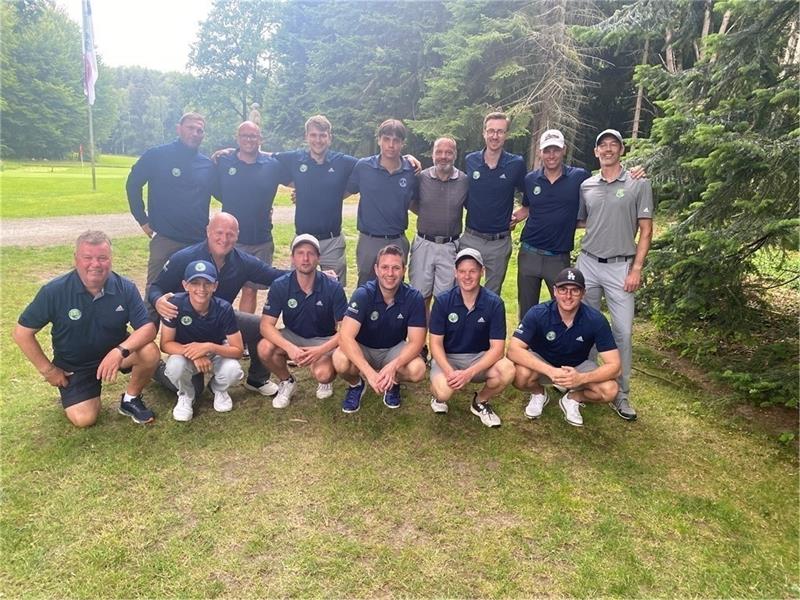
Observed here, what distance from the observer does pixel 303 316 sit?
4.68 meters

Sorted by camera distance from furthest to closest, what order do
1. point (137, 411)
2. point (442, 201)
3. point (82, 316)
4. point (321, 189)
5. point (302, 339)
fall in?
1. point (321, 189)
2. point (442, 201)
3. point (302, 339)
4. point (137, 411)
5. point (82, 316)

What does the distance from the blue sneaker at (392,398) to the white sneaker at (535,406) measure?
112 centimetres

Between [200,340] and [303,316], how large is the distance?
0.86 meters

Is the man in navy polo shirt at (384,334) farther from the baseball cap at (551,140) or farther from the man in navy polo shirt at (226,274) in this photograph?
the baseball cap at (551,140)

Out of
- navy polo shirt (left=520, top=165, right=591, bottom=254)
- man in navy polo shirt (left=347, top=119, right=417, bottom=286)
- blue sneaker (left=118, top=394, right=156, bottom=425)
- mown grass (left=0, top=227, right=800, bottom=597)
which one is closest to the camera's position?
mown grass (left=0, top=227, right=800, bottom=597)

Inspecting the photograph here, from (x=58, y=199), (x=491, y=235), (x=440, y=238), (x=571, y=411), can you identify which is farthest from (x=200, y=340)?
(x=58, y=199)

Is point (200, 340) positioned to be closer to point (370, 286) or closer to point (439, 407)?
point (370, 286)

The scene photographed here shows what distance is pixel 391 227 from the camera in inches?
205

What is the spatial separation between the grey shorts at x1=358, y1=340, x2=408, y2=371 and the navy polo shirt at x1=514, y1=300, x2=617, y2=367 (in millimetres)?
1036

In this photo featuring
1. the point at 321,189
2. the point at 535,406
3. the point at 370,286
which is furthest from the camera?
the point at 321,189

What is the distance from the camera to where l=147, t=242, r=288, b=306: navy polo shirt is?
4.56m

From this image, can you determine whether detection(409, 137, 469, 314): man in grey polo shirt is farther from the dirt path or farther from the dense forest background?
the dirt path

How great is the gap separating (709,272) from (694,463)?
1699 mm

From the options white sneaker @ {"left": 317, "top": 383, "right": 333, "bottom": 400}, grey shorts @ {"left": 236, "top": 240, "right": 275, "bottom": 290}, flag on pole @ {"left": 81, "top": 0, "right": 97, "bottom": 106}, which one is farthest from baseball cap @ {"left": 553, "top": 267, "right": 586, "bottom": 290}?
flag on pole @ {"left": 81, "top": 0, "right": 97, "bottom": 106}
